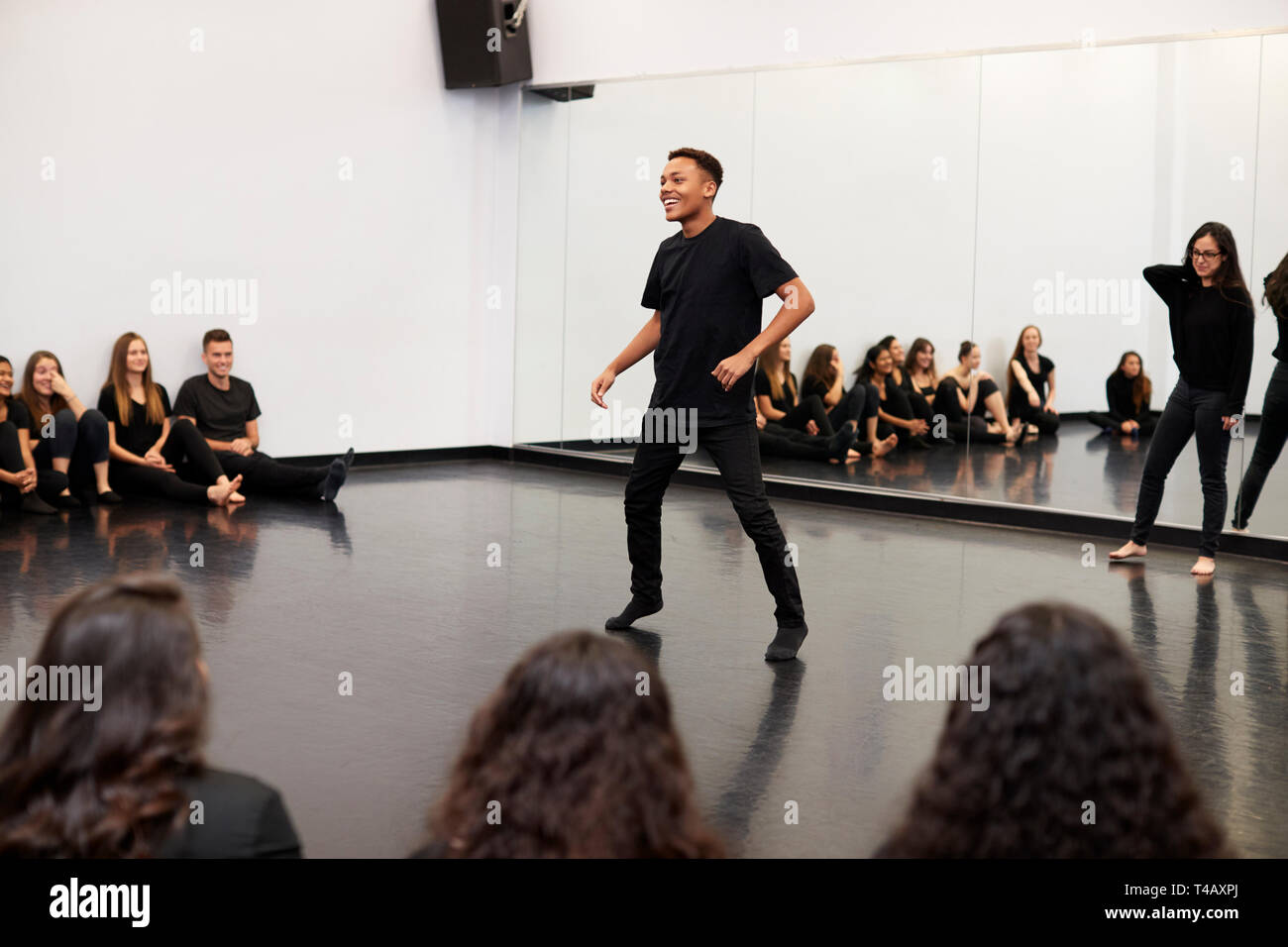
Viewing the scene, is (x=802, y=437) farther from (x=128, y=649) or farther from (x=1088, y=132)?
(x=128, y=649)

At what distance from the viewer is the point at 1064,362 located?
287 inches

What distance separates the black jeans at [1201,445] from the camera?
231 inches

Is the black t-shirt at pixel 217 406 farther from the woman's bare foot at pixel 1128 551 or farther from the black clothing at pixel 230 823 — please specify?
the black clothing at pixel 230 823

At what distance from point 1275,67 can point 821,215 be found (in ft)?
8.51

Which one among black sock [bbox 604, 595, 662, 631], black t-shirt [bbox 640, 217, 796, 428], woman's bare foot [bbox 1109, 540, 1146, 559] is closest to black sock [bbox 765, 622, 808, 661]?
black sock [bbox 604, 595, 662, 631]

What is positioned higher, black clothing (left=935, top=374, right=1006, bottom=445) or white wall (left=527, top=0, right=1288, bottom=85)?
white wall (left=527, top=0, right=1288, bottom=85)

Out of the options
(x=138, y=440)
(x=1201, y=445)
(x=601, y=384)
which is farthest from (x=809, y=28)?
(x=138, y=440)

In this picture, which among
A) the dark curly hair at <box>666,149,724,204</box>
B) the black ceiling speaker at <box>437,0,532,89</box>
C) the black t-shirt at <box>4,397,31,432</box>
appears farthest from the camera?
the black ceiling speaker at <box>437,0,532,89</box>

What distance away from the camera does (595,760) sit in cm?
131

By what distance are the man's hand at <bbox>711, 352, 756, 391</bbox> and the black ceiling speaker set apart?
17.4ft

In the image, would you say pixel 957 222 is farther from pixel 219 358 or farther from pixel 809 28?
pixel 219 358

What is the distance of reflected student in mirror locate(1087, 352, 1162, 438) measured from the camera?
6.85m

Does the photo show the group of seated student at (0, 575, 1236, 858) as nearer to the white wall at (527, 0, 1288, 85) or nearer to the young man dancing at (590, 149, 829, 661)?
the young man dancing at (590, 149, 829, 661)
